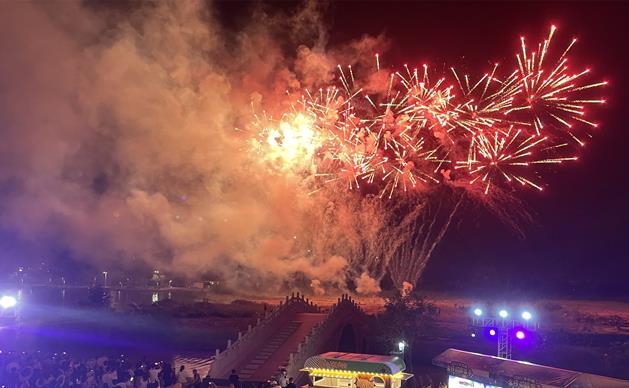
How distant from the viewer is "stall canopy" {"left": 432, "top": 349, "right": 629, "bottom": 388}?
1204 cm

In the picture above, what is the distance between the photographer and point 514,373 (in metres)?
13.6

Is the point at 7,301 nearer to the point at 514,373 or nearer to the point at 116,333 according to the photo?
the point at 116,333

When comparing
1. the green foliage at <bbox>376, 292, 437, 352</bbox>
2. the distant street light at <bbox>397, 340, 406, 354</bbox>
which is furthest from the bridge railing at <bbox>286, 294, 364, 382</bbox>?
the green foliage at <bbox>376, 292, 437, 352</bbox>

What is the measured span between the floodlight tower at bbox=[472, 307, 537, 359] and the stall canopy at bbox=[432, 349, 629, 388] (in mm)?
3254

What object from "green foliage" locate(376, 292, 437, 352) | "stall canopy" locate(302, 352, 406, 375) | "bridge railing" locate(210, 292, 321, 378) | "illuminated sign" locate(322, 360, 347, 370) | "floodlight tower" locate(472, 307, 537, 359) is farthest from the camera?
"green foliage" locate(376, 292, 437, 352)

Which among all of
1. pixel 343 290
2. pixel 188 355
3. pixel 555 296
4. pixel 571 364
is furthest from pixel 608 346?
pixel 188 355

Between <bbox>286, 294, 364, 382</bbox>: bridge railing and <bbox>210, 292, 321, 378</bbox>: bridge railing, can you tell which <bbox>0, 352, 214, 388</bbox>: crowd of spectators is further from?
<bbox>286, 294, 364, 382</bbox>: bridge railing

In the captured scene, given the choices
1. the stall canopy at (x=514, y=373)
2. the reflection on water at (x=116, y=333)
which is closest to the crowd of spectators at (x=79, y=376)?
the stall canopy at (x=514, y=373)

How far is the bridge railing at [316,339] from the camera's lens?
870 inches

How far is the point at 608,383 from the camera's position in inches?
472

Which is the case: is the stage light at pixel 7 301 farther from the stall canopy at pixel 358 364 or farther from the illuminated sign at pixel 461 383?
the illuminated sign at pixel 461 383

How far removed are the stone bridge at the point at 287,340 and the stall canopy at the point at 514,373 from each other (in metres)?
8.18

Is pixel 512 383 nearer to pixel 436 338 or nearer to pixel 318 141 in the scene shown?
pixel 318 141

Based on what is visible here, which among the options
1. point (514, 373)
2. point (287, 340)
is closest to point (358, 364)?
point (514, 373)
